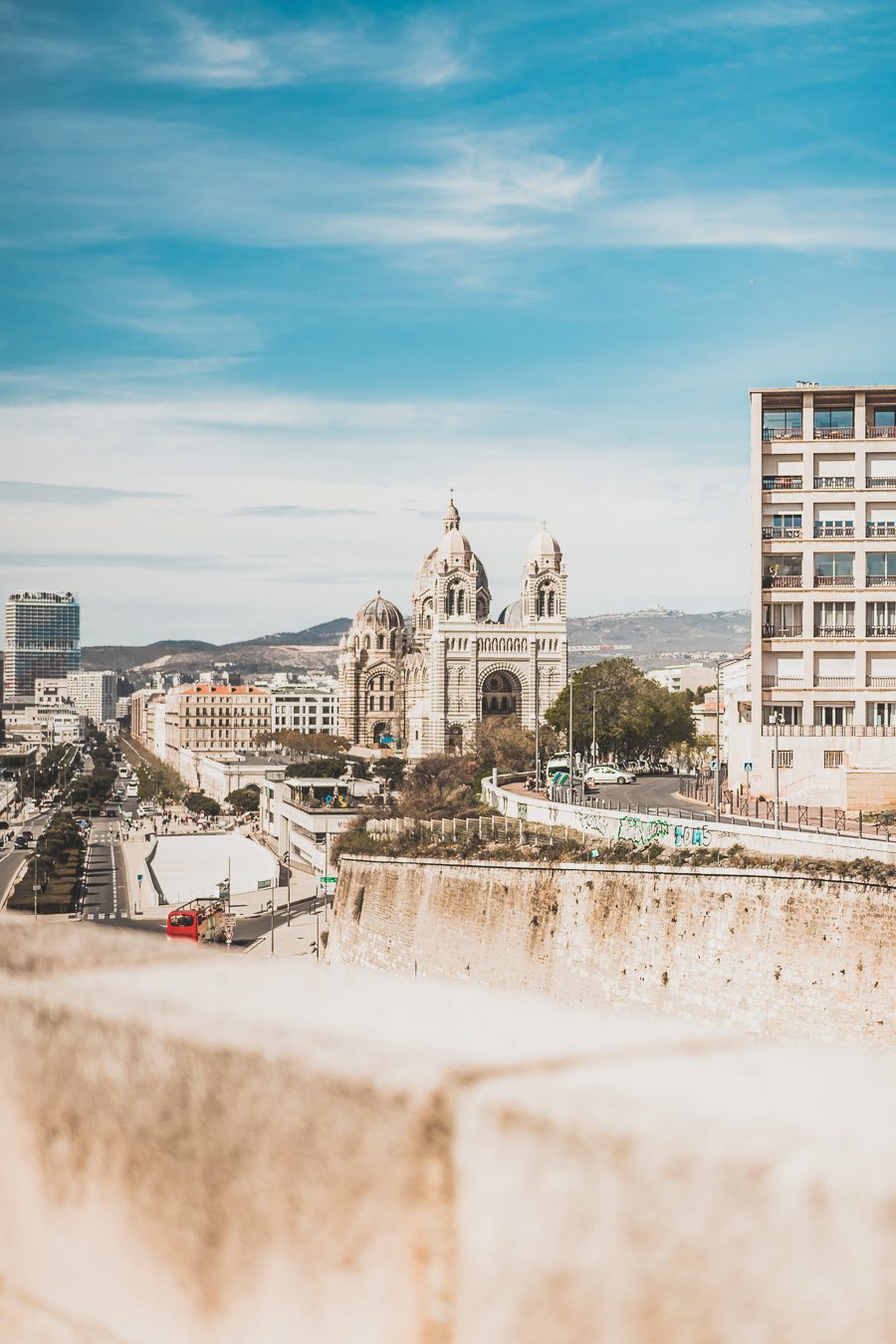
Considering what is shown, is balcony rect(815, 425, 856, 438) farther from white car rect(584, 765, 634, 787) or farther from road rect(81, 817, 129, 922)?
road rect(81, 817, 129, 922)

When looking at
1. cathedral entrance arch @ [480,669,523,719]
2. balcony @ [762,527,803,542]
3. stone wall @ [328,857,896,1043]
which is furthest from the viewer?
cathedral entrance arch @ [480,669,523,719]

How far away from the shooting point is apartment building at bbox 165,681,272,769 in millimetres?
143000

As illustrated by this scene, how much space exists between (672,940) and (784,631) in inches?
427

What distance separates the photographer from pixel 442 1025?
2.03 meters

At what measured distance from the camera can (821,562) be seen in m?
32.6

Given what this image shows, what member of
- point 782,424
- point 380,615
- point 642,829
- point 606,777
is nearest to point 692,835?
point 642,829

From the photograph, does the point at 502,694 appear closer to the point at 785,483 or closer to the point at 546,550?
the point at 546,550

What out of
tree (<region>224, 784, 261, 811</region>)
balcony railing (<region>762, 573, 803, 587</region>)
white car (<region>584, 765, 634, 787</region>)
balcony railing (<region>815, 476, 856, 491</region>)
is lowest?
tree (<region>224, 784, 261, 811</region>)

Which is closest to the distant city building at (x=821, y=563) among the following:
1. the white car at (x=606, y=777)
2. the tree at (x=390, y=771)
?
the white car at (x=606, y=777)

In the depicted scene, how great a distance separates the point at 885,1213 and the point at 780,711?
31.9 m

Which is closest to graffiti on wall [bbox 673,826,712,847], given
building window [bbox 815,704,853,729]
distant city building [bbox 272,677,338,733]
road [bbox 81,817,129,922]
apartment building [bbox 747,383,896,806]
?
apartment building [bbox 747,383,896,806]

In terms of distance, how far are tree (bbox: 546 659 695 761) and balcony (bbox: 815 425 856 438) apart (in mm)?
24191

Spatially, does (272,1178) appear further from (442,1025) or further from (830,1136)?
(830,1136)

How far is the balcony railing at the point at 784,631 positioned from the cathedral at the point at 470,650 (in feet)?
174
